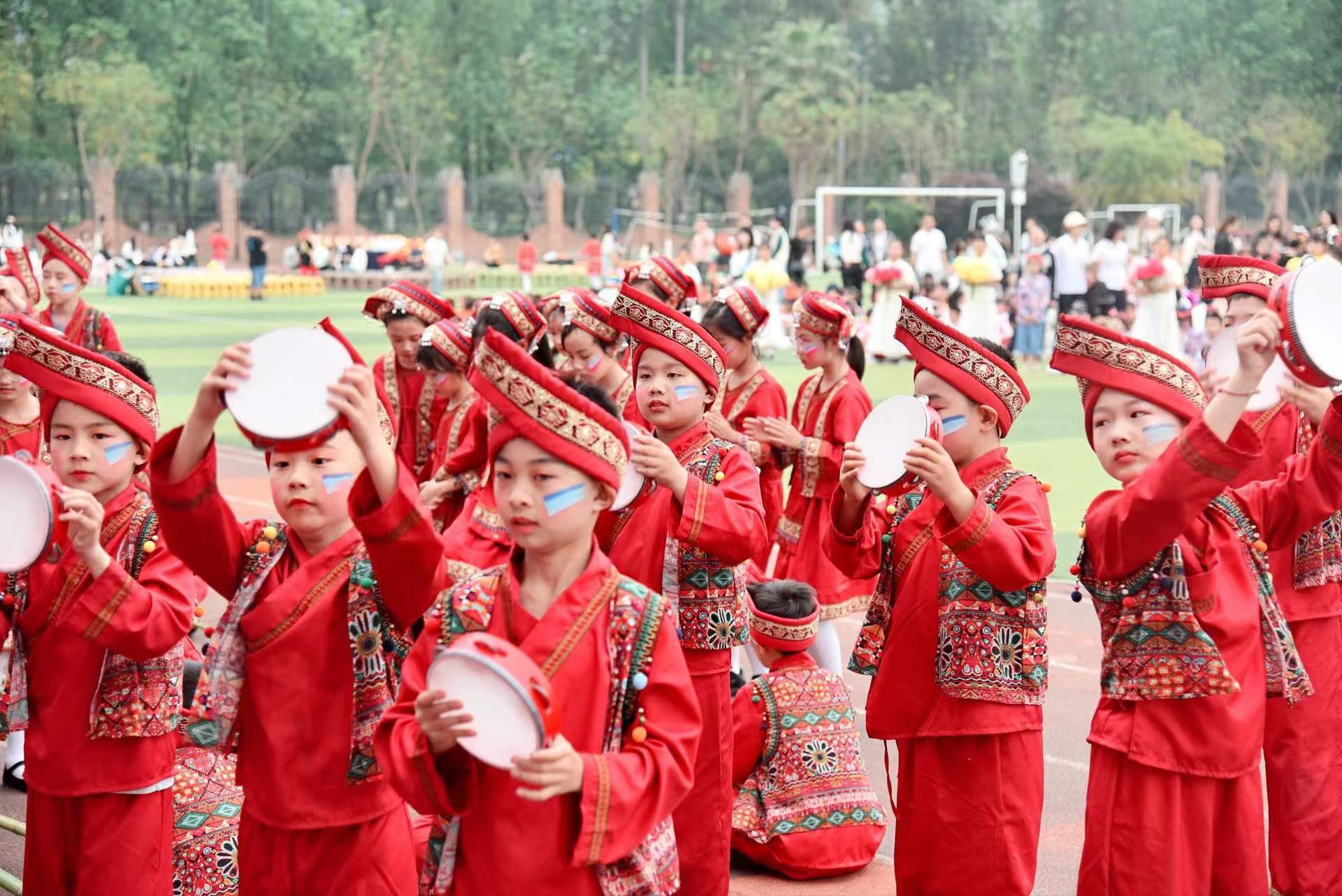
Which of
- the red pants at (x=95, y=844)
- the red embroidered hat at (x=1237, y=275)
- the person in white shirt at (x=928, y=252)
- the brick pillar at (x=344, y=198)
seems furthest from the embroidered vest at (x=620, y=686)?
the brick pillar at (x=344, y=198)

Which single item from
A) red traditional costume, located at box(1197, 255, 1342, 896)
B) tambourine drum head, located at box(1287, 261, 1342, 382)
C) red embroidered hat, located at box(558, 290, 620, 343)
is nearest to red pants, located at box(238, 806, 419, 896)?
tambourine drum head, located at box(1287, 261, 1342, 382)

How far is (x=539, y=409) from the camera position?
3359 millimetres

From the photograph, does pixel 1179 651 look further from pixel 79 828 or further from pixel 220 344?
pixel 220 344

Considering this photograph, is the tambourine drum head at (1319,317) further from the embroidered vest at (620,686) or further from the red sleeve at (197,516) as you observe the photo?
the red sleeve at (197,516)

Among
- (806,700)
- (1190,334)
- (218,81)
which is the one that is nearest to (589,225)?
(218,81)

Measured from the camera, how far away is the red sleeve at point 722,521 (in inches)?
185

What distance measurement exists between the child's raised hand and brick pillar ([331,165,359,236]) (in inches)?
2271

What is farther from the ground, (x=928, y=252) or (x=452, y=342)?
(x=452, y=342)

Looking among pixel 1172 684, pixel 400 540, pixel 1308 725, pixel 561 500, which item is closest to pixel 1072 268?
pixel 1308 725

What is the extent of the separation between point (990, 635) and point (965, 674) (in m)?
0.13

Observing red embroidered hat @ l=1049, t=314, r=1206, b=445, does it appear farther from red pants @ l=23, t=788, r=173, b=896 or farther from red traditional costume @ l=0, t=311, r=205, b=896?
red pants @ l=23, t=788, r=173, b=896

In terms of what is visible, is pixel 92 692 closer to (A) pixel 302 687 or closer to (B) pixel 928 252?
(A) pixel 302 687

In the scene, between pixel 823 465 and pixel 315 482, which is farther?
pixel 823 465

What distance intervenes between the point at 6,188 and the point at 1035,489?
5698cm
